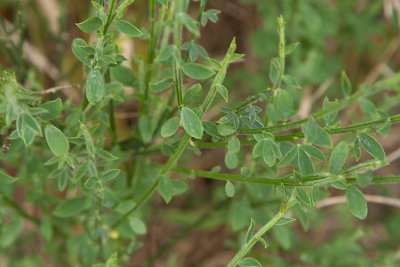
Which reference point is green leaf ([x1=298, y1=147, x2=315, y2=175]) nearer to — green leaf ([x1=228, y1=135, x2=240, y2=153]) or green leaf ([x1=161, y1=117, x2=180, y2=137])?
green leaf ([x1=228, y1=135, x2=240, y2=153])

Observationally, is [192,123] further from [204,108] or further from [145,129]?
[145,129]

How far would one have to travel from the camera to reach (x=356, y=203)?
1.13 m

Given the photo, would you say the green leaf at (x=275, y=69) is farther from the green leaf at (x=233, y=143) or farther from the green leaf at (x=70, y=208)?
the green leaf at (x=70, y=208)

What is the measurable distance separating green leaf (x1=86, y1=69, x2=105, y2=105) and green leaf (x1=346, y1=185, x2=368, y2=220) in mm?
674

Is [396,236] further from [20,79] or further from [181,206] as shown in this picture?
[20,79]

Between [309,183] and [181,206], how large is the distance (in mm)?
1707

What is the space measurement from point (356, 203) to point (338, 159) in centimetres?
12

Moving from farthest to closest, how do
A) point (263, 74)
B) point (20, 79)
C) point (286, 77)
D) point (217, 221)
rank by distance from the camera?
point (263, 74) < point (217, 221) < point (20, 79) < point (286, 77)

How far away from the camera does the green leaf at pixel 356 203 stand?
1.12 m

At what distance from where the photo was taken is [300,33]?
253 cm

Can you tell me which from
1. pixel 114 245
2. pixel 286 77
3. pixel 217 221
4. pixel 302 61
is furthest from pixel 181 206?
pixel 286 77

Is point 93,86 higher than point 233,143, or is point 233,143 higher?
point 93,86

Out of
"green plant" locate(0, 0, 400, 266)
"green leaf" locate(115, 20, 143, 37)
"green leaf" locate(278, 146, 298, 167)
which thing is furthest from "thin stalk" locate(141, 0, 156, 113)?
"green leaf" locate(278, 146, 298, 167)

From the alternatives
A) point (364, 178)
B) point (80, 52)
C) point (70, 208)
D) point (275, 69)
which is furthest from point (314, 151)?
point (70, 208)
